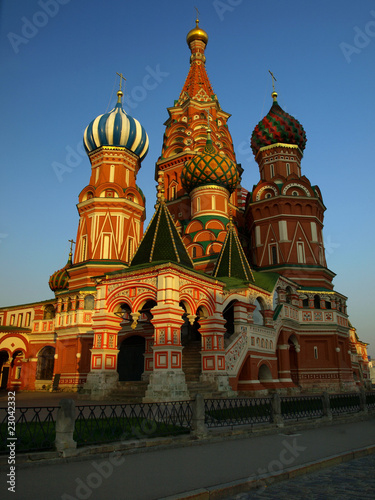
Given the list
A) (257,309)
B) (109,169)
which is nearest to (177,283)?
(257,309)

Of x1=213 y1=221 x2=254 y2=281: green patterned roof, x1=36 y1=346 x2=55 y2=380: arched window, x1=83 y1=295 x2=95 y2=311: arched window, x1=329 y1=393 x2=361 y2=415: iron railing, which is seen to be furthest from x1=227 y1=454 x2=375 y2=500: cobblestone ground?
x1=36 y1=346 x2=55 y2=380: arched window

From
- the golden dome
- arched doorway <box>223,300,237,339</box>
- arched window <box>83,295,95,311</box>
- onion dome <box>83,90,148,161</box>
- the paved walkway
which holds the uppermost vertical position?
the golden dome

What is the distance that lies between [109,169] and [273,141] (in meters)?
10.4

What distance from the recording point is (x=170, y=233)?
15.8 metres

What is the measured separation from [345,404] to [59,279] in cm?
1930

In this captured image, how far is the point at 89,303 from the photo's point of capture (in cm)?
2198

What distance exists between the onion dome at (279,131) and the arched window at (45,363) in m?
18.0

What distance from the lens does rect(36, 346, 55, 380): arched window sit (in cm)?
2391

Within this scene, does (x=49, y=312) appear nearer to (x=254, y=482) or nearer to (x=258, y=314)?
(x=258, y=314)

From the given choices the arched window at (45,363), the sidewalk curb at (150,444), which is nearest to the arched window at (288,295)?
the sidewalk curb at (150,444)

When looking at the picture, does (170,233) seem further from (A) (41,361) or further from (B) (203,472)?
(A) (41,361)

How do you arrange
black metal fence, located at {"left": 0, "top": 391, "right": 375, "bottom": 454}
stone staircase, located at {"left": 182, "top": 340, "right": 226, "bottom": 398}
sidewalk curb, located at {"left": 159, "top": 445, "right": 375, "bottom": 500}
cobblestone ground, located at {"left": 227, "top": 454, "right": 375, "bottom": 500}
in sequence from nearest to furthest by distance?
1. sidewalk curb, located at {"left": 159, "top": 445, "right": 375, "bottom": 500}
2. cobblestone ground, located at {"left": 227, "top": 454, "right": 375, "bottom": 500}
3. black metal fence, located at {"left": 0, "top": 391, "right": 375, "bottom": 454}
4. stone staircase, located at {"left": 182, "top": 340, "right": 226, "bottom": 398}

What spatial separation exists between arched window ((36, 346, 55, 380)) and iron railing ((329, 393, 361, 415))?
1718 cm

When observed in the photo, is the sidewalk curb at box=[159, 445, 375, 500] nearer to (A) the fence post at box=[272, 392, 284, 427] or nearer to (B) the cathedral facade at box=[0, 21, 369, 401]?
(A) the fence post at box=[272, 392, 284, 427]
